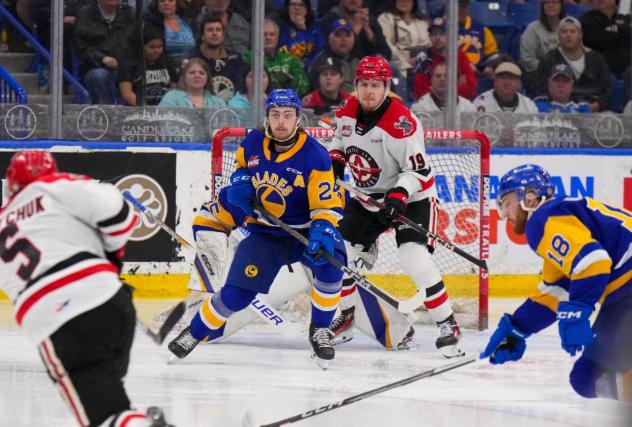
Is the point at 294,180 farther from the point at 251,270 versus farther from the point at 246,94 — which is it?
the point at 246,94

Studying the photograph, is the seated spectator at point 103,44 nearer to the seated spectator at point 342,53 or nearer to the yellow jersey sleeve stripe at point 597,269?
the seated spectator at point 342,53

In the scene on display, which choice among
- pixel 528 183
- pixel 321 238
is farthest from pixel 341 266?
pixel 528 183

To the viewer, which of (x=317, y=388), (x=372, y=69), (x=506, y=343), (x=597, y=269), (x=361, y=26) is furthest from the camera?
(x=361, y=26)

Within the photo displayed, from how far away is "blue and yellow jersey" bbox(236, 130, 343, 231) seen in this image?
4.78 meters

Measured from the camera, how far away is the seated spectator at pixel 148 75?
6473mm

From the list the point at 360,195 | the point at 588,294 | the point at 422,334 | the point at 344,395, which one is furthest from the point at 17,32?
the point at 588,294

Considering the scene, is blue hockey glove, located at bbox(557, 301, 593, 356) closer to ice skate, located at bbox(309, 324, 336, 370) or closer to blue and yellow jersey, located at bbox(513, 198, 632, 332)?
blue and yellow jersey, located at bbox(513, 198, 632, 332)

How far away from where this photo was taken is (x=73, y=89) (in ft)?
21.1

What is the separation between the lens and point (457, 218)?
651 centimetres

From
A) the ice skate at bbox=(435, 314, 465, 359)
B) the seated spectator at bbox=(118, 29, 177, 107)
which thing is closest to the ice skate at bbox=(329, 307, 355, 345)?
the ice skate at bbox=(435, 314, 465, 359)

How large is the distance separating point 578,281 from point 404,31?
13.6 feet

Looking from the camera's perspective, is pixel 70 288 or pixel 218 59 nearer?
pixel 70 288

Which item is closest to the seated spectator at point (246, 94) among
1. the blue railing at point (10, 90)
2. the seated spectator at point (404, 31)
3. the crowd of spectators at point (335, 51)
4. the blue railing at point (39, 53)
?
the crowd of spectators at point (335, 51)

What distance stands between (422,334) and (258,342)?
857 mm
